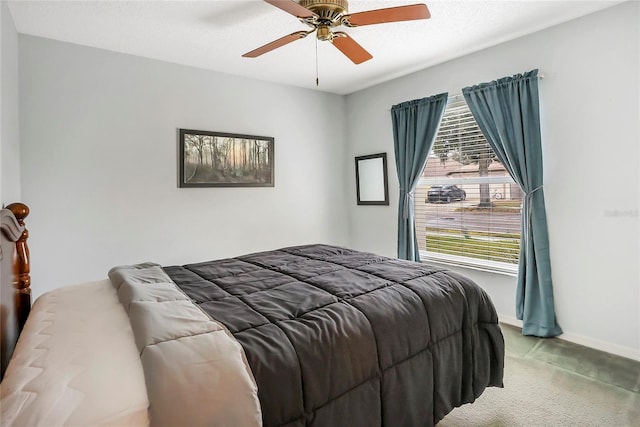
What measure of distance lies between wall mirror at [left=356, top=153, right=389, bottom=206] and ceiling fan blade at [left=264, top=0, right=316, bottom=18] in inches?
97.9

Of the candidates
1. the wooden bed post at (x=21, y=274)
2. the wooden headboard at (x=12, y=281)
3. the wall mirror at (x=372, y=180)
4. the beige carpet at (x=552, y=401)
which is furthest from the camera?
the wall mirror at (x=372, y=180)

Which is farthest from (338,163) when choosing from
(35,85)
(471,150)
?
(35,85)

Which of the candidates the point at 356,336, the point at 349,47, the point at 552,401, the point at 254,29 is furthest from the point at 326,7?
the point at 552,401

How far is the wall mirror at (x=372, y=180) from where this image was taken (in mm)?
4184

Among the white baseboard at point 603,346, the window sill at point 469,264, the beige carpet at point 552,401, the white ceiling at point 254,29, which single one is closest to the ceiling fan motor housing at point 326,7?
the white ceiling at point 254,29

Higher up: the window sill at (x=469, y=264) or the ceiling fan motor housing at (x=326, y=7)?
the ceiling fan motor housing at (x=326, y=7)

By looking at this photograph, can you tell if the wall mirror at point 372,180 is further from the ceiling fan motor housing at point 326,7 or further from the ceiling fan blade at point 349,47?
the ceiling fan motor housing at point 326,7

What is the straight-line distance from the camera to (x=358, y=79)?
4027 millimetres

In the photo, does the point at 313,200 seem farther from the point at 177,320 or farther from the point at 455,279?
the point at 177,320

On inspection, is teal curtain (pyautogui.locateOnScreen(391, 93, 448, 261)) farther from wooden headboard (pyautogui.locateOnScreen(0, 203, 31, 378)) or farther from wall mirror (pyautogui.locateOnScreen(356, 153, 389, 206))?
wooden headboard (pyautogui.locateOnScreen(0, 203, 31, 378))

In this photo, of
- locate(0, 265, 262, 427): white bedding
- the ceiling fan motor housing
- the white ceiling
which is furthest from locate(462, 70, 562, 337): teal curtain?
locate(0, 265, 262, 427): white bedding

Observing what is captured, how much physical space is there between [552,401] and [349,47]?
2519mm

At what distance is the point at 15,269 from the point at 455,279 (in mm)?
2137

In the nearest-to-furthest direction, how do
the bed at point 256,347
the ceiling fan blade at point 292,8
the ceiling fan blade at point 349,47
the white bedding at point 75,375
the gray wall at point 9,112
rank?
the white bedding at point 75,375 → the bed at point 256,347 → the ceiling fan blade at point 292,8 → the gray wall at point 9,112 → the ceiling fan blade at point 349,47
